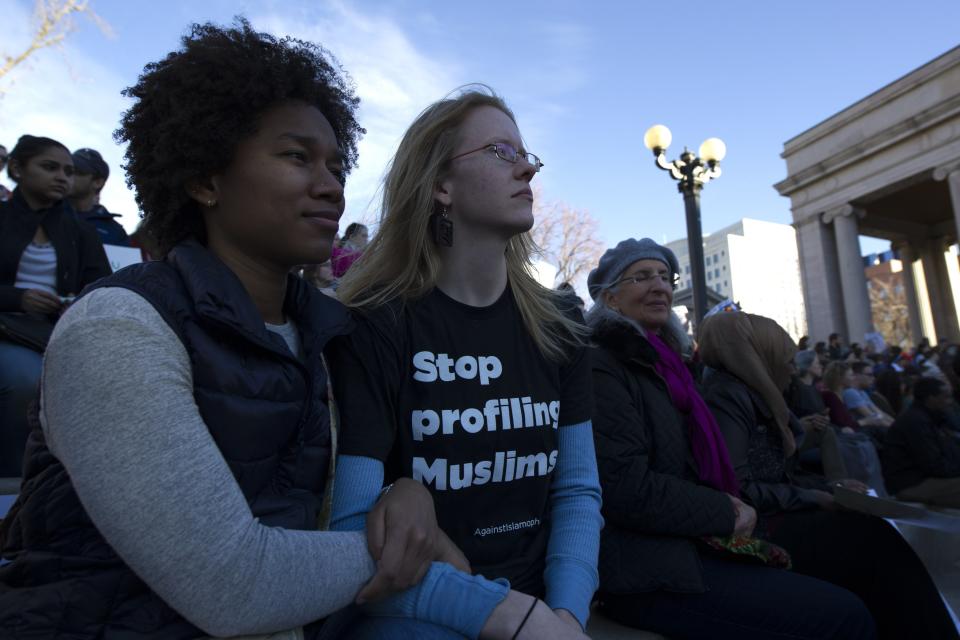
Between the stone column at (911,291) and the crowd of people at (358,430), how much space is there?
109 ft

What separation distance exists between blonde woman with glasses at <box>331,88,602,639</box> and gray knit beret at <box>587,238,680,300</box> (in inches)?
41.0

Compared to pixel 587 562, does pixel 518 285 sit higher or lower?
higher

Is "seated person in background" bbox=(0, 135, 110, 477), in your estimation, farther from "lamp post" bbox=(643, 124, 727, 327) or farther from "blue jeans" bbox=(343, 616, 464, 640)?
"lamp post" bbox=(643, 124, 727, 327)

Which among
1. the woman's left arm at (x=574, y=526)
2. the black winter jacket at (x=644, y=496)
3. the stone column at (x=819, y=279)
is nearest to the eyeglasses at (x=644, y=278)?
the black winter jacket at (x=644, y=496)

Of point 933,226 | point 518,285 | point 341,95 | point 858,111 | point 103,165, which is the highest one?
point 858,111

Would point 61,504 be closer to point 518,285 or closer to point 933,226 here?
point 518,285

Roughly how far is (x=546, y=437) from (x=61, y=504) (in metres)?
1.29

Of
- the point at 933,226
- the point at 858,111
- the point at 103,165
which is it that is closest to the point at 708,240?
the point at 933,226

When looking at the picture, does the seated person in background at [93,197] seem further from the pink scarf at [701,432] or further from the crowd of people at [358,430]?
the pink scarf at [701,432]

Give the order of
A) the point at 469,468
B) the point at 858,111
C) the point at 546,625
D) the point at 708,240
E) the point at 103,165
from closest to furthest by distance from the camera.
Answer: the point at 546,625 < the point at 469,468 < the point at 103,165 < the point at 858,111 < the point at 708,240

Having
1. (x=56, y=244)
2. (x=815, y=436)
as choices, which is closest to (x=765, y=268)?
(x=815, y=436)

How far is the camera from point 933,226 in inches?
1240

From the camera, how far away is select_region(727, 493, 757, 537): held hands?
2361 millimetres

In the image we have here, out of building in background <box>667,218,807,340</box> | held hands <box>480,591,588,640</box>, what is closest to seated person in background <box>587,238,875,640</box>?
held hands <box>480,591,588,640</box>
